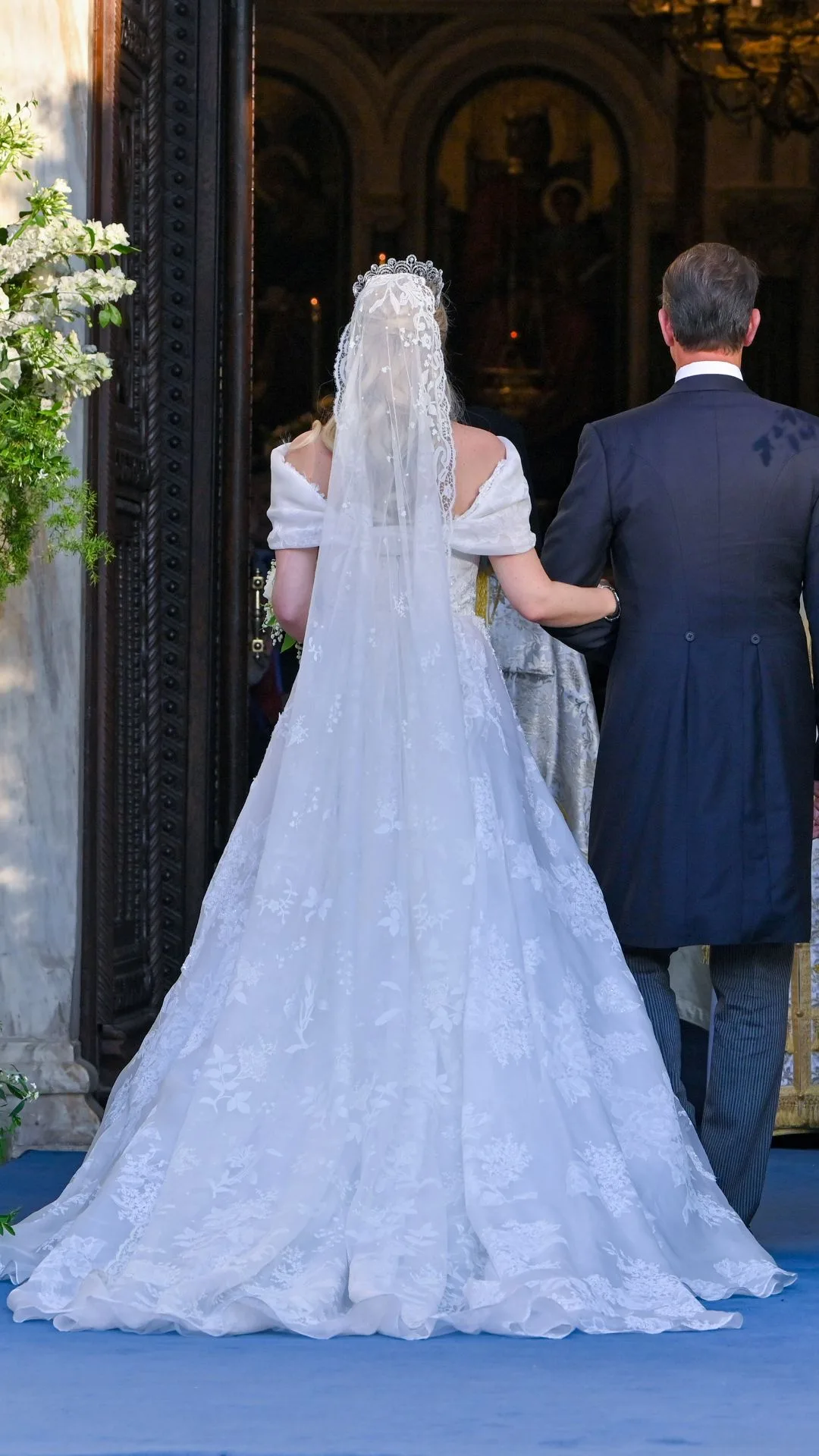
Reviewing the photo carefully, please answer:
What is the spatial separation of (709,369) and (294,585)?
950 mm

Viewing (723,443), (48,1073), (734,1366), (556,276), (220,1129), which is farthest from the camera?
(556,276)

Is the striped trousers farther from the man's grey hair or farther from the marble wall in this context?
the marble wall

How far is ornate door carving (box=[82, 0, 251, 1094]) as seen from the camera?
17.6 ft

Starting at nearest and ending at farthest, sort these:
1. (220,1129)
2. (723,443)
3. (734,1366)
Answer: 1. (734,1366)
2. (220,1129)
3. (723,443)

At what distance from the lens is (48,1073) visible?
500 cm

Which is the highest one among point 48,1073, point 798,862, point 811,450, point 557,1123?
point 811,450

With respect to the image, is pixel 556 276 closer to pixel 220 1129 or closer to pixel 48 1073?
pixel 48 1073

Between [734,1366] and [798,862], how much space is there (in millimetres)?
1123

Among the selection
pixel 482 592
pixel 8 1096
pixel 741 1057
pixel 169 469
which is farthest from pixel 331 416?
pixel 8 1096

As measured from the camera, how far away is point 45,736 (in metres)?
5.06

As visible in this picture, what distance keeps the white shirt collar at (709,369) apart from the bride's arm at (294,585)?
2.75 feet

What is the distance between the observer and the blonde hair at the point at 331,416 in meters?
3.73

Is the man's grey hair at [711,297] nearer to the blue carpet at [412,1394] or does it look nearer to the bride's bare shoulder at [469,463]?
the bride's bare shoulder at [469,463]

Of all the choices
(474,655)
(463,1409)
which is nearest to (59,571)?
(474,655)
